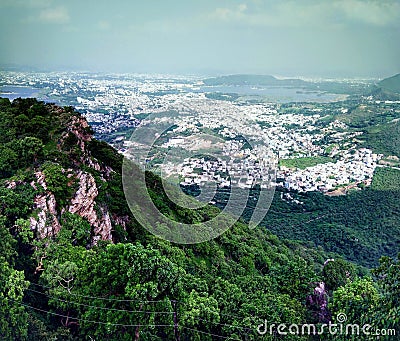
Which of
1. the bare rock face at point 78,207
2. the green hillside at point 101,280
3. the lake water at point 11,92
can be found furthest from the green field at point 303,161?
the bare rock face at point 78,207

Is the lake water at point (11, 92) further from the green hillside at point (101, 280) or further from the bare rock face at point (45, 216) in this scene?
the bare rock face at point (45, 216)

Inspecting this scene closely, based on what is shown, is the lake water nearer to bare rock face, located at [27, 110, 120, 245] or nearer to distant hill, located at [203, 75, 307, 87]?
bare rock face, located at [27, 110, 120, 245]

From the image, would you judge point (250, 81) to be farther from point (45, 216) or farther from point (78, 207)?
point (45, 216)

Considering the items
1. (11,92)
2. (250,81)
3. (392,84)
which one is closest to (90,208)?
(11,92)

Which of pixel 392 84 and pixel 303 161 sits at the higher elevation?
pixel 392 84

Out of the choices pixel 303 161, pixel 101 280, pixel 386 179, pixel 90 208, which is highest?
pixel 90 208

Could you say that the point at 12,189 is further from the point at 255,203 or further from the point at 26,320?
the point at 255,203
